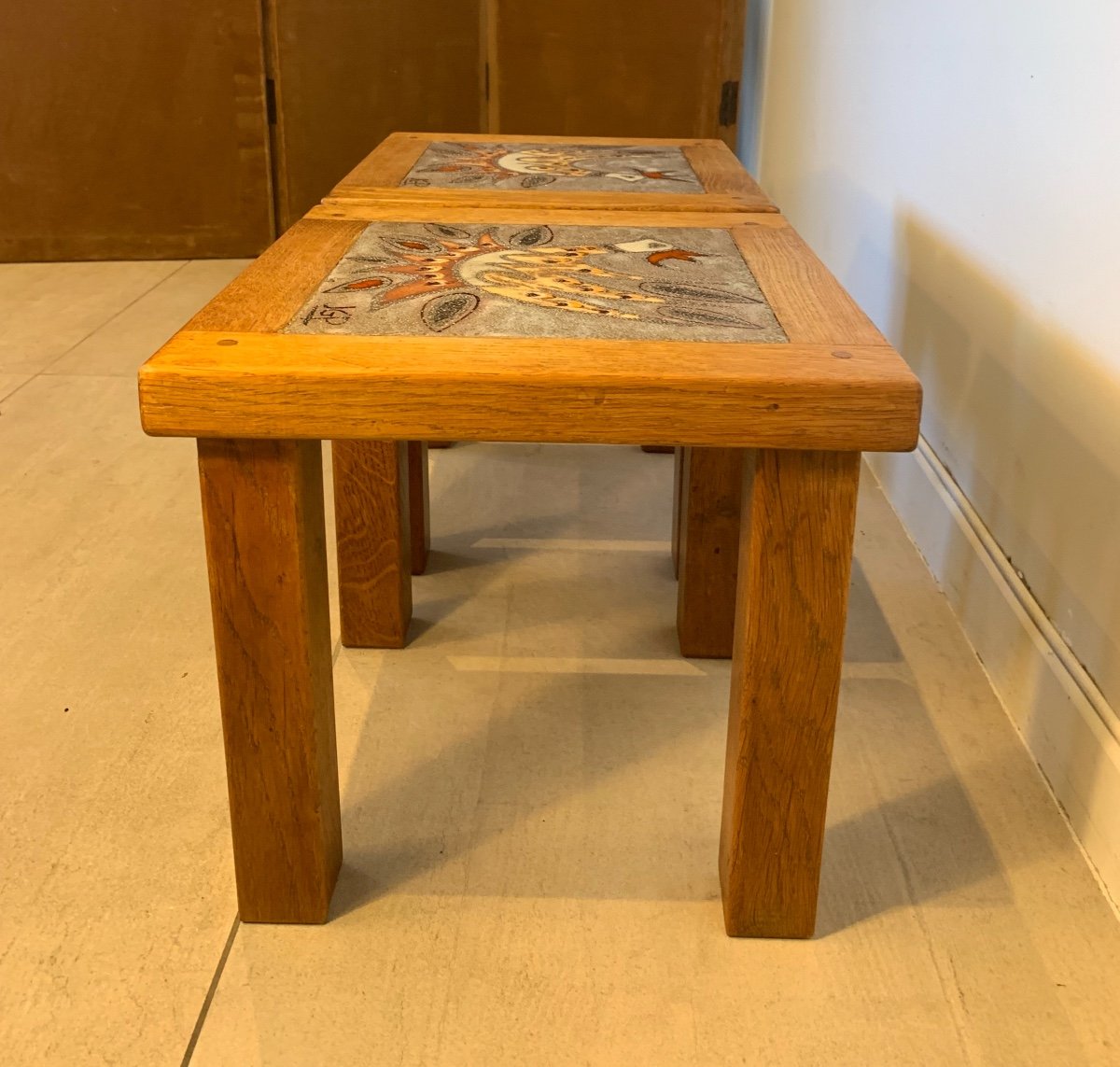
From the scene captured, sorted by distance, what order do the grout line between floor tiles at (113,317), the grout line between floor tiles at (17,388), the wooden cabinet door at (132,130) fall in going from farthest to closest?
the wooden cabinet door at (132,130)
the grout line between floor tiles at (113,317)
the grout line between floor tiles at (17,388)

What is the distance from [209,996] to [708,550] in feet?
2.32

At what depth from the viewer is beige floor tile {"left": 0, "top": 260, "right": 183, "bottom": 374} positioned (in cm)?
251

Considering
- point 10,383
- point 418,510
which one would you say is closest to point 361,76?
point 10,383

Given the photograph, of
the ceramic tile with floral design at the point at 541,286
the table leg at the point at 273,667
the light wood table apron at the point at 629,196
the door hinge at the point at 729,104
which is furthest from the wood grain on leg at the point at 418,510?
the door hinge at the point at 729,104

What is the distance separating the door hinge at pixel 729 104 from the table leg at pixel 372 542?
1.88 m

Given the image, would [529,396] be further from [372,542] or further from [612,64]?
[612,64]

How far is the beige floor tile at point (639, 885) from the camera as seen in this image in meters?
0.91

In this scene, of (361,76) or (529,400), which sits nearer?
(529,400)

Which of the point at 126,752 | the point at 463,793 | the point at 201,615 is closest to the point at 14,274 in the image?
the point at 201,615

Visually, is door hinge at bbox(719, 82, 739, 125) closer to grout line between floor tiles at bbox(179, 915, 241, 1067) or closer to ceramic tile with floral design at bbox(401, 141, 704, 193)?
ceramic tile with floral design at bbox(401, 141, 704, 193)

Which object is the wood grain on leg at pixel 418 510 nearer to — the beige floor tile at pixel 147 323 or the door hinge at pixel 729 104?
the beige floor tile at pixel 147 323

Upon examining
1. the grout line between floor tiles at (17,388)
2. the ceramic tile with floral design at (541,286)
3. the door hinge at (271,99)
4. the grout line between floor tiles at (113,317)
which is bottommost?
the grout line between floor tiles at (17,388)

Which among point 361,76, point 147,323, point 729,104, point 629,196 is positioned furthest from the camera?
point 361,76

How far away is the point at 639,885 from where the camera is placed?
1.06 m
